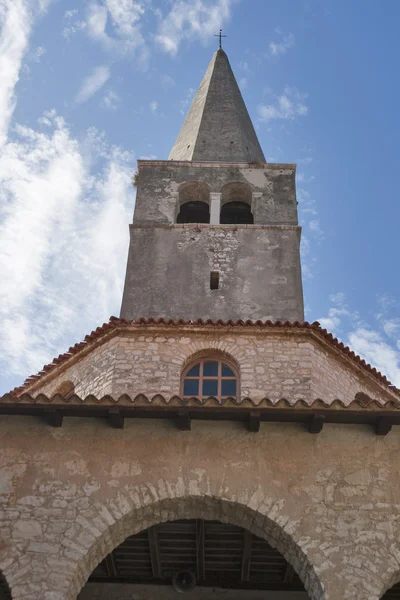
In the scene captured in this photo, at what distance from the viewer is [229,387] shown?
12180 mm

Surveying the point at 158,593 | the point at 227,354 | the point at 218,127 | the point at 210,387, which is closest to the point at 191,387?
the point at 210,387

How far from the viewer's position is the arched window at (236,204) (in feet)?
57.4

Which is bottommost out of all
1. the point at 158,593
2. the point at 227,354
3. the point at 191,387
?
the point at 158,593

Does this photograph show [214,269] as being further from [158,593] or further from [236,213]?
[158,593]

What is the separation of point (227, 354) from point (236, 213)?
6152mm

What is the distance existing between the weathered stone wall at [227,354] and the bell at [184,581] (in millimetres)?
2884

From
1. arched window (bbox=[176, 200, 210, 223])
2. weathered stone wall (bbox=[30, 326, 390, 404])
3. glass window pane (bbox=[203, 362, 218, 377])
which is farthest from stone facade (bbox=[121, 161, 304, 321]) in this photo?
glass window pane (bbox=[203, 362, 218, 377])

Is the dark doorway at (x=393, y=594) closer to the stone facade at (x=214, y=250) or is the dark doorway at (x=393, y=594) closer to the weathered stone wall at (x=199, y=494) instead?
the weathered stone wall at (x=199, y=494)

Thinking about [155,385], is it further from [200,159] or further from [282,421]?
[200,159]

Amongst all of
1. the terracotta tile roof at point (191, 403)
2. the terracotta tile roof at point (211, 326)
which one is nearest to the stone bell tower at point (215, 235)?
the terracotta tile roof at point (211, 326)

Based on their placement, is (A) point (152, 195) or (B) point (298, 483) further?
(A) point (152, 195)

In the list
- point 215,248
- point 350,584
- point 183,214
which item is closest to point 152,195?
point 183,214

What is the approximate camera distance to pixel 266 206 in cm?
1684

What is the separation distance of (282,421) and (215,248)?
6.42 m
